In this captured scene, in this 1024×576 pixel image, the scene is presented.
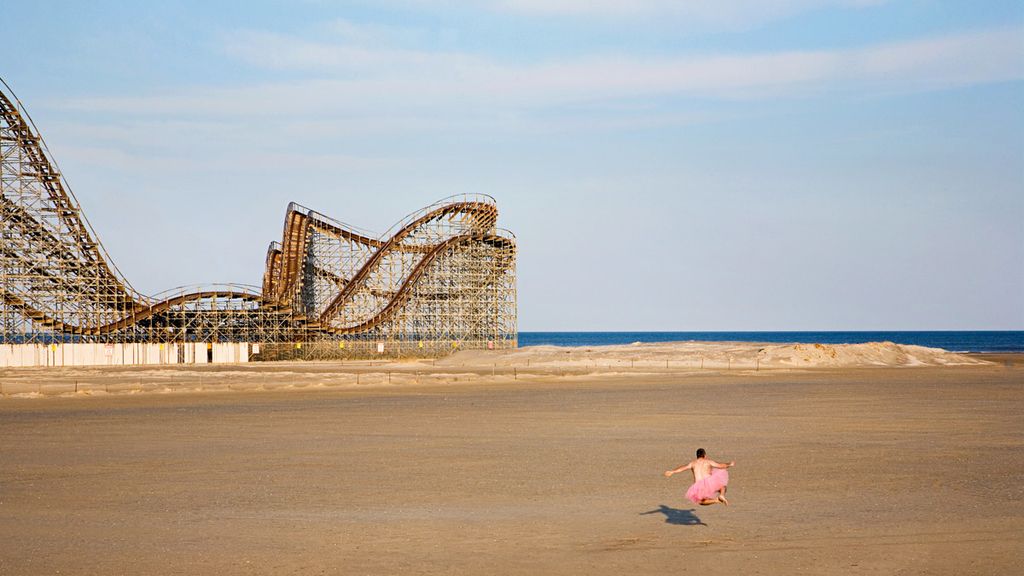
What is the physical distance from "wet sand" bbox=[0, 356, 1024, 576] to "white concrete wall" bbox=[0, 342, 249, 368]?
26.2 meters

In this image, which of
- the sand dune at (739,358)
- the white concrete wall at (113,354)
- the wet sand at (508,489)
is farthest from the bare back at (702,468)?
the white concrete wall at (113,354)

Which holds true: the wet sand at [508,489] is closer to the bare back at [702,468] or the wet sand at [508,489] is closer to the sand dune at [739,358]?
the bare back at [702,468]

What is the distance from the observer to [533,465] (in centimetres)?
1450

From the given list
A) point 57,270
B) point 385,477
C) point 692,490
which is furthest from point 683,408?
point 57,270

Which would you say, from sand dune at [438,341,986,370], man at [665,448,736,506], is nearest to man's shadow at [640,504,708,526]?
man at [665,448,736,506]

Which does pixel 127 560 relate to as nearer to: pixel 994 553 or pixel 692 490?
pixel 692 490

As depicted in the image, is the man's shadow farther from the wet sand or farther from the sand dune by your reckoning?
the sand dune

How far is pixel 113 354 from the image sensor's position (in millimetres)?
51125

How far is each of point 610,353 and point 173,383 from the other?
81.3ft

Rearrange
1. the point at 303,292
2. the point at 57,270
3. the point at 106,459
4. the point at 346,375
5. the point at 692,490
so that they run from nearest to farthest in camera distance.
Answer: the point at 692,490 → the point at 106,459 → the point at 346,375 → the point at 57,270 → the point at 303,292

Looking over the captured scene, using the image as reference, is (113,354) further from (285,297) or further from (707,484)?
(707,484)

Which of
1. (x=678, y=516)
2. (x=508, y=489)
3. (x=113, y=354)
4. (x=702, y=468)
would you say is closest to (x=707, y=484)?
(x=702, y=468)

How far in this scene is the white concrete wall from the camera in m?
48.8

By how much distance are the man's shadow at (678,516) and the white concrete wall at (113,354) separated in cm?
4282
